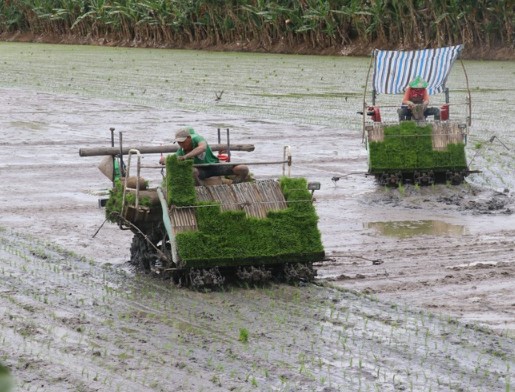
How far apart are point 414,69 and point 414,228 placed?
6013mm

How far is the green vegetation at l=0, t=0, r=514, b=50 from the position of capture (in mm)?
42938

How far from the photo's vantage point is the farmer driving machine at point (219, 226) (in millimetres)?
10750

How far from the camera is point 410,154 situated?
56.4 feet

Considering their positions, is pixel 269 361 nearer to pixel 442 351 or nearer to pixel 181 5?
pixel 442 351

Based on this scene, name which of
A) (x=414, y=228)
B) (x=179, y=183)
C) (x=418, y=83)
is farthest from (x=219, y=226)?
(x=418, y=83)

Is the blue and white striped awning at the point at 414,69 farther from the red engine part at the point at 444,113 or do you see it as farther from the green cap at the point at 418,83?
the red engine part at the point at 444,113

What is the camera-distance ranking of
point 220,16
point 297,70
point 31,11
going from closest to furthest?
point 297,70 → point 220,16 → point 31,11

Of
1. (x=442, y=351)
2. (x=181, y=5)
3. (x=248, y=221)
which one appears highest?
(x=181, y=5)

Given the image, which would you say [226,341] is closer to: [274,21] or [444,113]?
[444,113]

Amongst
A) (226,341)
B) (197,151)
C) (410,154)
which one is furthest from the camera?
(410,154)

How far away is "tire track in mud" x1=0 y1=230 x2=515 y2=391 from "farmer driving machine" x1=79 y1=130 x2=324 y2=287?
23 centimetres

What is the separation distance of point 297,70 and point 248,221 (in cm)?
2991

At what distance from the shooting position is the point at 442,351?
29.1 feet

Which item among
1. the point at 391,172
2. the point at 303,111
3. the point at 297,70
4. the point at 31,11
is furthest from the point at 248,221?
the point at 31,11
